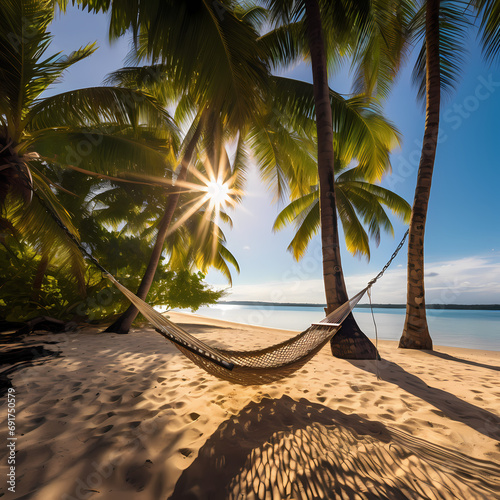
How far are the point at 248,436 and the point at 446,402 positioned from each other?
137 centimetres

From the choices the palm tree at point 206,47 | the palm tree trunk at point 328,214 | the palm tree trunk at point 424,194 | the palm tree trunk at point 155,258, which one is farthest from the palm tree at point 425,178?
the palm tree trunk at point 155,258

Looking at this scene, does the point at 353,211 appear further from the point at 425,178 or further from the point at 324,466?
the point at 324,466

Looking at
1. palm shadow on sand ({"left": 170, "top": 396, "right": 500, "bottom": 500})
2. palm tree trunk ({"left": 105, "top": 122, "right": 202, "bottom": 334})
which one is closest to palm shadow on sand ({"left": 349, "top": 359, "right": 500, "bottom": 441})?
palm shadow on sand ({"left": 170, "top": 396, "right": 500, "bottom": 500})

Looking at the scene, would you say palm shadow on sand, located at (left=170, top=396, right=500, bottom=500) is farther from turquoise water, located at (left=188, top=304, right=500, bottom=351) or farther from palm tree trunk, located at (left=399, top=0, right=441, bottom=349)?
turquoise water, located at (left=188, top=304, right=500, bottom=351)

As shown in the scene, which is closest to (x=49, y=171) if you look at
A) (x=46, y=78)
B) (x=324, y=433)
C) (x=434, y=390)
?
(x=46, y=78)

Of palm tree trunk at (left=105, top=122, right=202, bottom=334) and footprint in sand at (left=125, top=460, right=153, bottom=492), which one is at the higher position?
palm tree trunk at (left=105, top=122, right=202, bottom=334)

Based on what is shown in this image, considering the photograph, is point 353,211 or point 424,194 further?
point 353,211

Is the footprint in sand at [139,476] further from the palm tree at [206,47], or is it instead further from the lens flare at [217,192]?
the lens flare at [217,192]

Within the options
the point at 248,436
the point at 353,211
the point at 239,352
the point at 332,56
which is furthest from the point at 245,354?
the point at 353,211

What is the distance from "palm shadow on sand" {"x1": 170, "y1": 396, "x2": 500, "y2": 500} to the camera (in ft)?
2.96

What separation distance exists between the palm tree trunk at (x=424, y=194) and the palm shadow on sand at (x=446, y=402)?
56.5 inches

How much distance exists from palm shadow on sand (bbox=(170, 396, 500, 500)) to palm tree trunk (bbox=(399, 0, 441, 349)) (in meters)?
2.75

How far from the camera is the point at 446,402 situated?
1660 mm

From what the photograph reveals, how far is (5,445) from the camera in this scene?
42.4 inches
